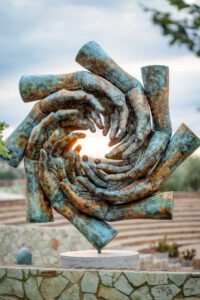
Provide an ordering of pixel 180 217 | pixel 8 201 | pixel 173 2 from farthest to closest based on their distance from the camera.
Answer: pixel 180 217 < pixel 8 201 < pixel 173 2

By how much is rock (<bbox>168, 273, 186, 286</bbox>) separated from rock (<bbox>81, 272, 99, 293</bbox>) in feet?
3.03

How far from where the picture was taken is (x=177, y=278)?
8.70 meters

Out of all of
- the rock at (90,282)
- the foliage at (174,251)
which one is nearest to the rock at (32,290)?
the rock at (90,282)

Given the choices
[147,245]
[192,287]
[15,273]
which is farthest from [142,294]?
[147,245]

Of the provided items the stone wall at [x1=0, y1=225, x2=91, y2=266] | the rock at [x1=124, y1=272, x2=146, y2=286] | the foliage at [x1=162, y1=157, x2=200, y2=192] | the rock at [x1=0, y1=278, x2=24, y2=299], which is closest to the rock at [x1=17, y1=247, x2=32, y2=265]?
the stone wall at [x1=0, y1=225, x2=91, y2=266]

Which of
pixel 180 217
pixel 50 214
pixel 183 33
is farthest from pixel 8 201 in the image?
pixel 50 214

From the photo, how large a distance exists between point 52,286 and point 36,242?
5.39 metres

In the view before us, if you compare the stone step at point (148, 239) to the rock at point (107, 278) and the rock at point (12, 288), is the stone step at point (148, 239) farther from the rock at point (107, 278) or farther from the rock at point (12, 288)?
the rock at point (107, 278)

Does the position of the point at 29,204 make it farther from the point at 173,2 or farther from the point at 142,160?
the point at 173,2

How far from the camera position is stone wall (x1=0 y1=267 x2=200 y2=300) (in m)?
8.71

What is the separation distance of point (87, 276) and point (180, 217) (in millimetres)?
14338

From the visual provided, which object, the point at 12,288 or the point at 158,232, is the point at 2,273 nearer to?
the point at 12,288

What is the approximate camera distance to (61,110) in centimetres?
1014

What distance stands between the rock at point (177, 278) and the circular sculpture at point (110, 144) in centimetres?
122
